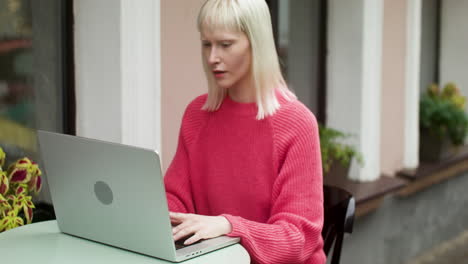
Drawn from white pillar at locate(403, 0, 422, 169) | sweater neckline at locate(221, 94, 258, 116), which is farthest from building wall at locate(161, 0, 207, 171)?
white pillar at locate(403, 0, 422, 169)

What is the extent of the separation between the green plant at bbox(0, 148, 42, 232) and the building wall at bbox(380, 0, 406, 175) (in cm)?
247

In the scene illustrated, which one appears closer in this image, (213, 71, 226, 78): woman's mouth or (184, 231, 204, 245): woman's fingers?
(184, 231, 204, 245): woman's fingers

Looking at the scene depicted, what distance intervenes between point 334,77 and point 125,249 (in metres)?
2.43

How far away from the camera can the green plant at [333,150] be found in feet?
11.6

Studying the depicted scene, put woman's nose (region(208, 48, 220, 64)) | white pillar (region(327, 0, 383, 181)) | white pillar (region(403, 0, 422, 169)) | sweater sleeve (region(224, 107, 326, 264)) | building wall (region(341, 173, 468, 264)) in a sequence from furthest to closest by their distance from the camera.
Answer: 1. white pillar (region(403, 0, 422, 169))
2. building wall (region(341, 173, 468, 264))
3. white pillar (region(327, 0, 383, 181))
4. woman's nose (region(208, 48, 220, 64))
5. sweater sleeve (region(224, 107, 326, 264))

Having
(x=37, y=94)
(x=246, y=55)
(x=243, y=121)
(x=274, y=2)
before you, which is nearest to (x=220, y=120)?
(x=243, y=121)

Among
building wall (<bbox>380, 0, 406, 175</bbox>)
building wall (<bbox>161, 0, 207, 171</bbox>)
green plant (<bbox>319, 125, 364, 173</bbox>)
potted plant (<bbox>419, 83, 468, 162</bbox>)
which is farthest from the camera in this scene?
potted plant (<bbox>419, 83, 468, 162</bbox>)

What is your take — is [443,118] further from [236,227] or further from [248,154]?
[236,227]

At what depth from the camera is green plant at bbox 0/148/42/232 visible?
1.80 metres

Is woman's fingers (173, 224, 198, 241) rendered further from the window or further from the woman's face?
the window

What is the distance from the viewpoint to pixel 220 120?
6.38 ft

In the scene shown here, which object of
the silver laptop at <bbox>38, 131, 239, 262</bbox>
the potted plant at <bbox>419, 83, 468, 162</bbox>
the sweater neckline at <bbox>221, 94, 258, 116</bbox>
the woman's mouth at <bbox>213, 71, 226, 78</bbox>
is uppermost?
the woman's mouth at <bbox>213, 71, 226, 78</bbox>

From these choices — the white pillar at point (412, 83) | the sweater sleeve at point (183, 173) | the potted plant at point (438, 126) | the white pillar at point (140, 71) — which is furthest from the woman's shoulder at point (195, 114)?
the potted plant at point (438, 126)

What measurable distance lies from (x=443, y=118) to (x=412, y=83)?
0.46m
